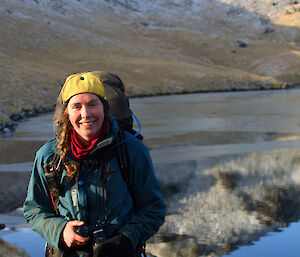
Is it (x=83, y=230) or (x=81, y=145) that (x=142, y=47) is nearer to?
(x=81, y=145)

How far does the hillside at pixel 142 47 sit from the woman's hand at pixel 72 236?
66.5 feet

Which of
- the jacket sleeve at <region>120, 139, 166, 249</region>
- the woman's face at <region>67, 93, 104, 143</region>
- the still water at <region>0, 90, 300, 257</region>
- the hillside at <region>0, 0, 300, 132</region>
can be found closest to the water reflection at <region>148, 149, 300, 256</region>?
the still water at <region>0, 90, 300, 257</region>

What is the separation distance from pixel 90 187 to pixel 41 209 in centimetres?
41

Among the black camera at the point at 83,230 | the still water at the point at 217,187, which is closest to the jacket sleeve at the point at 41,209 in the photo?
the black camera at the point at 83,230

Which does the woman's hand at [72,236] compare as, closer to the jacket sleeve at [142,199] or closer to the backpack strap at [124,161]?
the jacket sleeve at [142,199]

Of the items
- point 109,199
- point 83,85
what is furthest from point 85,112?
point 109,199

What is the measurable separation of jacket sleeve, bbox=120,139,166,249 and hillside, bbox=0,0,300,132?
2024cm

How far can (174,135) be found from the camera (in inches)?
778

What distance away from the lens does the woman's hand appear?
124 inches

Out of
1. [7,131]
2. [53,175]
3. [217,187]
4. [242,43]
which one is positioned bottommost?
[7,131]

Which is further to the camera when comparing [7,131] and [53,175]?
[7,131]

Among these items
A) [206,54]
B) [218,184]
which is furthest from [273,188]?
[206,54]

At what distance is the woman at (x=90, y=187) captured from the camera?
10.6 ft

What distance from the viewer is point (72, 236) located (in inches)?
125
